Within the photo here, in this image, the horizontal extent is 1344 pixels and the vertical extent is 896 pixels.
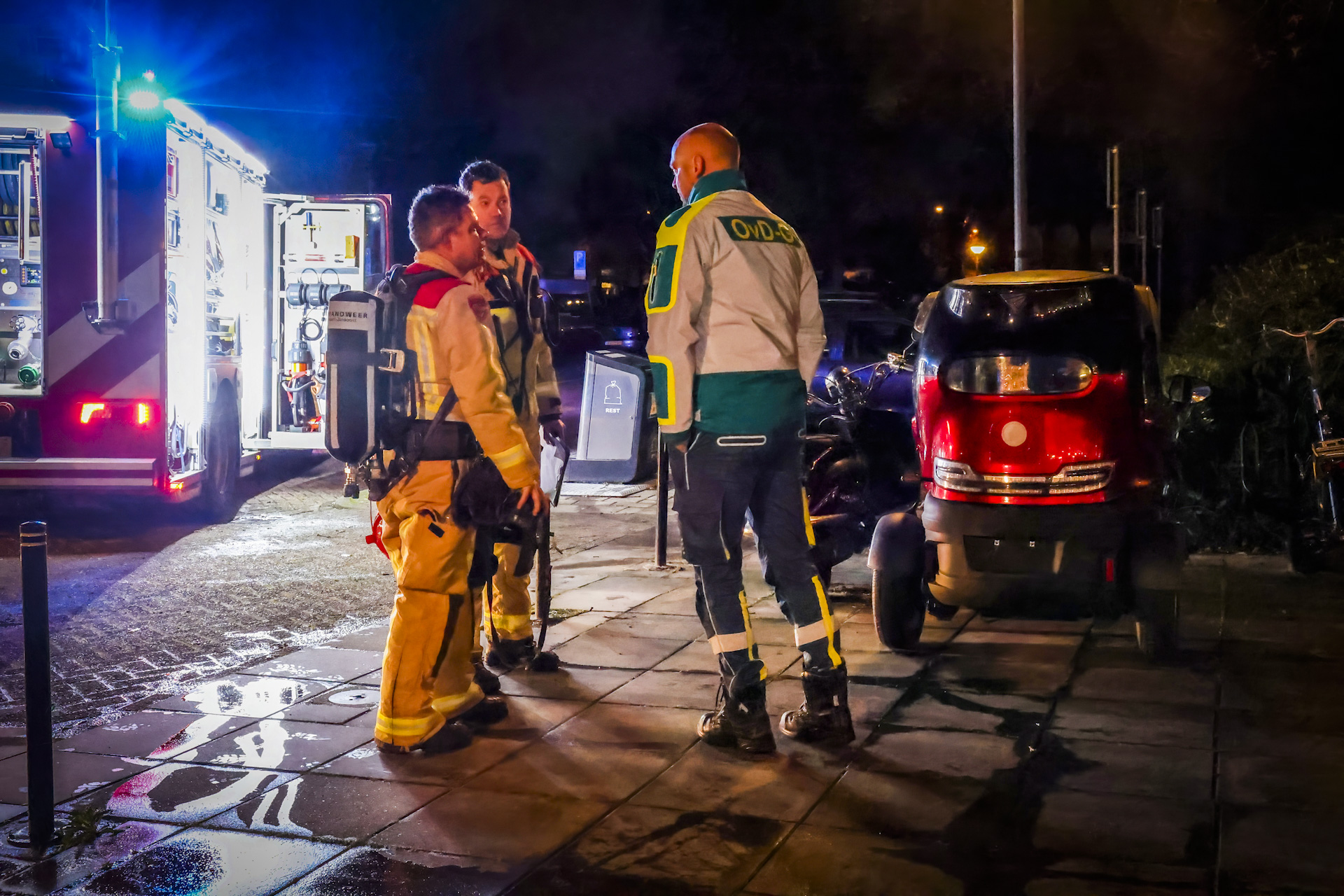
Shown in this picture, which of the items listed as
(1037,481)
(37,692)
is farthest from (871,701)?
(37,692)

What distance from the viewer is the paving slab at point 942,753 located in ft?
14.4

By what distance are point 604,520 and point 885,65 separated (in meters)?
12.7

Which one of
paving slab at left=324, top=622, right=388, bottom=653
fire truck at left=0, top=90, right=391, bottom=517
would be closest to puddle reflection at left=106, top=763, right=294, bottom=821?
paving slab at left=324, top=622, right=388, bottom=653

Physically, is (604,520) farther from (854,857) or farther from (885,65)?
(885,65)

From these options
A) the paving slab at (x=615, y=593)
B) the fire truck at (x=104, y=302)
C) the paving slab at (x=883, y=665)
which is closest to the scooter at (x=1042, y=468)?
the paving slab at (x=883, y=665)

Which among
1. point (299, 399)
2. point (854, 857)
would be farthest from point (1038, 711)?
point (299, 399)

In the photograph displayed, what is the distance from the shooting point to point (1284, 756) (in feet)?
14.6

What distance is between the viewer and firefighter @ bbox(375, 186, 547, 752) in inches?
185

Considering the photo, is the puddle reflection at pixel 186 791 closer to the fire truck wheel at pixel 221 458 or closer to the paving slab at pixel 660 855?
the paving slab at pixel 660 855

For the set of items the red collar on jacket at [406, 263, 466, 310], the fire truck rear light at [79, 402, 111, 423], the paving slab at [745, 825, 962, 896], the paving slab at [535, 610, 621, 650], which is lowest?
the paving slab at [745, 825, 962, 896]

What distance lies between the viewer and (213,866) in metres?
3.69

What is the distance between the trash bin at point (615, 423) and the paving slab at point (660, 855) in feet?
30.8

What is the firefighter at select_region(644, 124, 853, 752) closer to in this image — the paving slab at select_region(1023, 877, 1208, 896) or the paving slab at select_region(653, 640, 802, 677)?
the paving slab at select_region(653, 640, 802, 677)

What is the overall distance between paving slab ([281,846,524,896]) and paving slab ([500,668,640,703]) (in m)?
1.69
